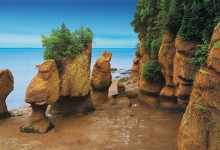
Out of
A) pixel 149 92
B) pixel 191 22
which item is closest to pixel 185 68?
pixel 191 22

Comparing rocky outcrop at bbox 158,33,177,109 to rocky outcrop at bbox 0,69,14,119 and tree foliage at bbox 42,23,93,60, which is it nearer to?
tree foliage at bbox 42,23,93,60

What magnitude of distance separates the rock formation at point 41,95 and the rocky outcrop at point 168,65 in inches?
386

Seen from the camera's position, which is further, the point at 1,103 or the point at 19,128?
the point at 1,103

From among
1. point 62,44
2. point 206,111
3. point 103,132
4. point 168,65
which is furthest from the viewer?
point 62,44

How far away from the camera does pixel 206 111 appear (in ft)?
46.0

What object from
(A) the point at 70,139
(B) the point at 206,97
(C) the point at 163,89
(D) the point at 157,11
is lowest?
(A) the point at 70,139

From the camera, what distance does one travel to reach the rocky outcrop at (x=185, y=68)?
2131cm

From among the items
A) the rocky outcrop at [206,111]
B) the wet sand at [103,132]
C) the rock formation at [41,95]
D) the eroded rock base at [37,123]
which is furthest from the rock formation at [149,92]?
the rocky outcrop at [206,111]

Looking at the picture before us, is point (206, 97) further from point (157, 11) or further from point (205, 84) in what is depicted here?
point (157, 11)

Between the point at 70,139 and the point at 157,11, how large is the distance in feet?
64.3

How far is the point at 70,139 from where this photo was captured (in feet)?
73.9

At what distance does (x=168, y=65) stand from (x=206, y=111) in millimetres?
12554

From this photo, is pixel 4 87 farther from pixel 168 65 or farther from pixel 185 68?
pixel 185 68

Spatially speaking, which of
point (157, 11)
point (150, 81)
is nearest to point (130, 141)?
point (150, 81)
